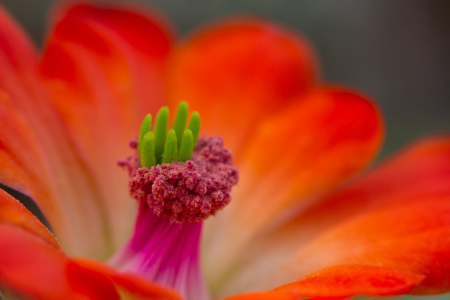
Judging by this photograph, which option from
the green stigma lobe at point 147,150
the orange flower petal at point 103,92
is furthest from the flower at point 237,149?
the green stigma lobe at point 147,150

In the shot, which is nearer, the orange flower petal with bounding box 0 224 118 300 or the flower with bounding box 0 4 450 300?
the orange flower petal with bounding box 0 224 118 300

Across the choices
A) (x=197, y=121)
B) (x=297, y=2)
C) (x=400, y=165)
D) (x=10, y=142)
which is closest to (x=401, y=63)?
(x=297, y=2)

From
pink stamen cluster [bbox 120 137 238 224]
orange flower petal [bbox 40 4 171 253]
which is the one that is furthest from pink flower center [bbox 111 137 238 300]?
orange flower petal [bbox 40 4 171 253]

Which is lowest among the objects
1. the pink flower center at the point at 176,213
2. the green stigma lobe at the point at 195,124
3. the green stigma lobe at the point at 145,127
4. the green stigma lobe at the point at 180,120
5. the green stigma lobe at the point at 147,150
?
the pink flower center at the point at 176,213

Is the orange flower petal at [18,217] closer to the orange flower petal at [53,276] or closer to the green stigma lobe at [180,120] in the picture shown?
the orange flower petal at [53,276]

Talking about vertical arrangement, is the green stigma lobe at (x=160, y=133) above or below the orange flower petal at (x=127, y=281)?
above

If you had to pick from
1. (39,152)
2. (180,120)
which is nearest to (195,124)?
(180,120)

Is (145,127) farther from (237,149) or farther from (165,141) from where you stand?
(237,149)

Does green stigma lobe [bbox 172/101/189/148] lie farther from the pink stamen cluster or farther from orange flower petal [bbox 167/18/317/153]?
orange flower petal [bbox 167/18/317/153]
